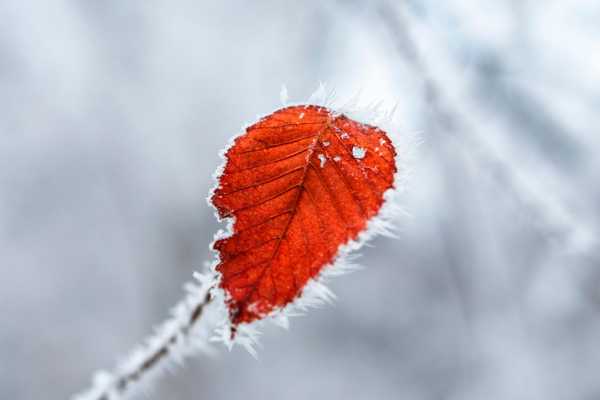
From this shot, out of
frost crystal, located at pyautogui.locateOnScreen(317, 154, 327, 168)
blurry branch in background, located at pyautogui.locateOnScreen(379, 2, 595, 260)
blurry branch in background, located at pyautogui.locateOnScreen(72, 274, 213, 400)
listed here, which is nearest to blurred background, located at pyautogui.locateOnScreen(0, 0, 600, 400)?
blurry branch in background, located at pyautogui.locateOnScreen(379, 2, 595, 260)

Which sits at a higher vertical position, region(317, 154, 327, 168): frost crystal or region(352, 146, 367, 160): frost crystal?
region(317, 154, 327, 168): frost crystal

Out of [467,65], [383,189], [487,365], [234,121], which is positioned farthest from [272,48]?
[383,189]

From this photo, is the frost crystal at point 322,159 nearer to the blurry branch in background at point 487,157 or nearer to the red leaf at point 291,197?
the red leaf at point 291,197

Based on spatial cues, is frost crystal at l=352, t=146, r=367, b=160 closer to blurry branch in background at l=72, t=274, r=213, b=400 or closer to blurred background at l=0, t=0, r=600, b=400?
blurry branch in background at l=72, t=274, r=213, b=400

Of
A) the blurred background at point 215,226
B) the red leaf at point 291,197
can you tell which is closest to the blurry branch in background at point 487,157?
the red leaf at point 291,197

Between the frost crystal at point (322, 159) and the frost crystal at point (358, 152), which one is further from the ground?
the frost crystal at point (322, 159)

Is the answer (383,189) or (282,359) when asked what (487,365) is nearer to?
(282,359)

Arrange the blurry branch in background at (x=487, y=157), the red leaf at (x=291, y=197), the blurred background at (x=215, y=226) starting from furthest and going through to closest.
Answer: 1. the blurred background at (x=215, y=226)
2. the blurry branch in background at (x=487, y=157)
3. the red leaf at (x=291, y=197)
